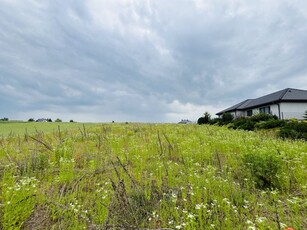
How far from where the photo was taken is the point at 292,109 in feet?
81.9

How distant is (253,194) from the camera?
295cm

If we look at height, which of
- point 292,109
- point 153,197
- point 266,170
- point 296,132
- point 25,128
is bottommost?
point 153,197

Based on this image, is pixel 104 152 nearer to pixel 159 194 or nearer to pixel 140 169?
pixel 140 169

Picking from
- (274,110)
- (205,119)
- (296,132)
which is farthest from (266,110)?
(296,132)

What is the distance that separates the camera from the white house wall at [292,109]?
24.5 m

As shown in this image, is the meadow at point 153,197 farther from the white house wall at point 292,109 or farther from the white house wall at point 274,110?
the white house wall at point 274,110

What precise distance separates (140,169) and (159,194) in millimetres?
1149

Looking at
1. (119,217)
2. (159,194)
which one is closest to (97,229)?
(119,217)

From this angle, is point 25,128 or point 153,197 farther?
point 25,128

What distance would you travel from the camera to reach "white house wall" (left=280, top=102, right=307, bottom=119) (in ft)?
80.5

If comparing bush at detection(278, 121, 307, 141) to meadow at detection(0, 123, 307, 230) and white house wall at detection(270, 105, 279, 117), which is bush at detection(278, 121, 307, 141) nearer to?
→ meadow at detection(0, 123, 307, 230)

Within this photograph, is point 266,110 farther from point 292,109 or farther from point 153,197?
point 153,197

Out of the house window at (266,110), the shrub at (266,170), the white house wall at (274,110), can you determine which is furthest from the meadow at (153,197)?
the house window at (266,110)

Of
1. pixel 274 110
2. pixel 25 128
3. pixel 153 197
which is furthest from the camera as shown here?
pixel 274 110
